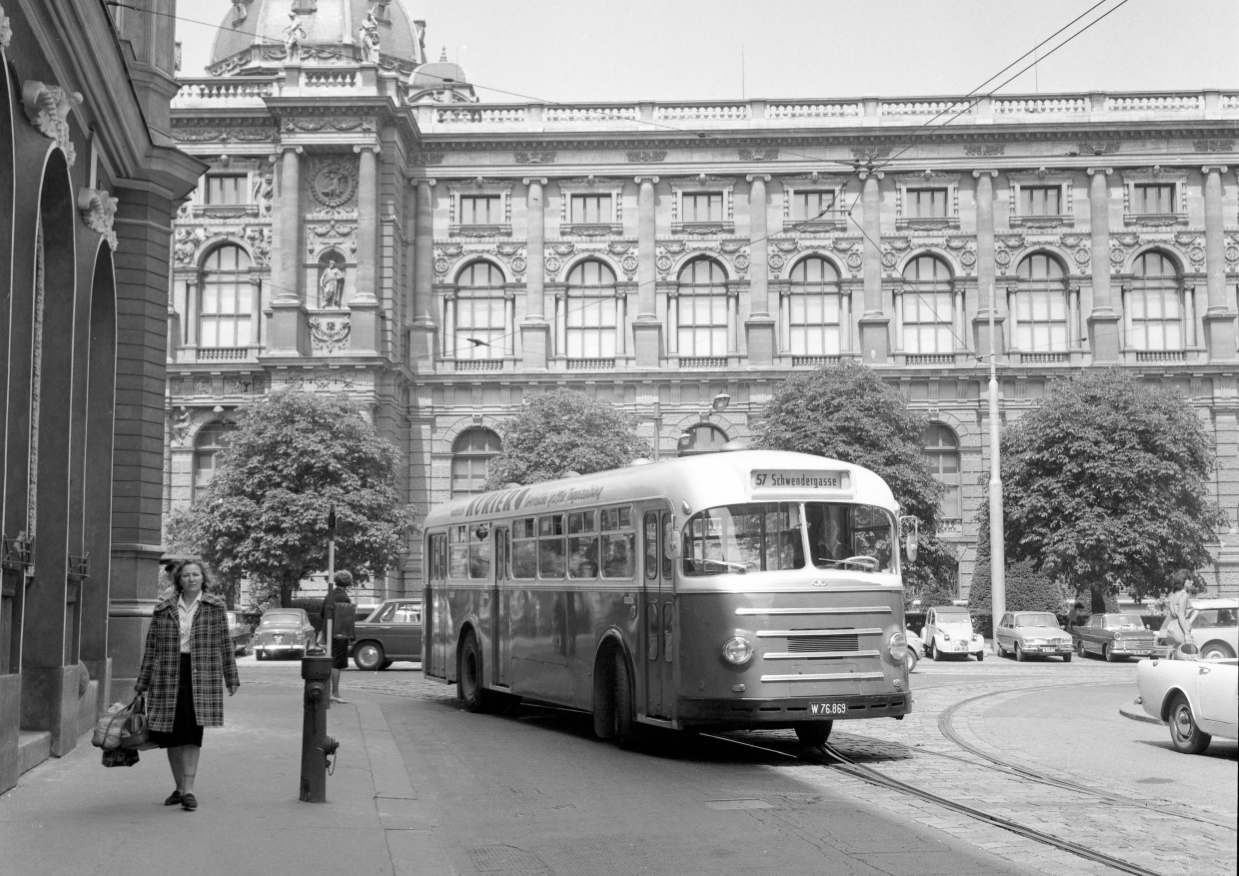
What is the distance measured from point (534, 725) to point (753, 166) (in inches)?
1773

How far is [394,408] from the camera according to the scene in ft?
192

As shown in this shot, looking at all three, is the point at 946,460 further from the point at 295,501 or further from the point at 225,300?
the point at 225,300

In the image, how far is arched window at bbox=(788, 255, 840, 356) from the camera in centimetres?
6128

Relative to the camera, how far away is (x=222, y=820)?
1063 cm

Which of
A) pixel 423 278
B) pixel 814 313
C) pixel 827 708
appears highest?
pixel 423 278

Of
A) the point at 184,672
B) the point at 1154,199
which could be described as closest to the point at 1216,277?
the point at 1154,199

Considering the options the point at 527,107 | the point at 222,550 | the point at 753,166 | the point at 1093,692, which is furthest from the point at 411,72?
the point at 1093,692

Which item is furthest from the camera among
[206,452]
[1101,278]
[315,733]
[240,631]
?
[1101,278]

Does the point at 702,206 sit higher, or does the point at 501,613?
the point at 702,206

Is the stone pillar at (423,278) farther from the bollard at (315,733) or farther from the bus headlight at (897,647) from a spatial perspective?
the bollard at (315,733)

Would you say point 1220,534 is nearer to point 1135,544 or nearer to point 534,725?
point 1135,544

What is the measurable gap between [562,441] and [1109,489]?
18107mm

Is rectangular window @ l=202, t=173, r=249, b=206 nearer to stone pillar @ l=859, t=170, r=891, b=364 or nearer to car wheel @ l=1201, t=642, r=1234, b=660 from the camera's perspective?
stone pillar @ l=859, t=170, r=891, b=364

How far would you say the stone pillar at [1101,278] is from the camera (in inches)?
2359
